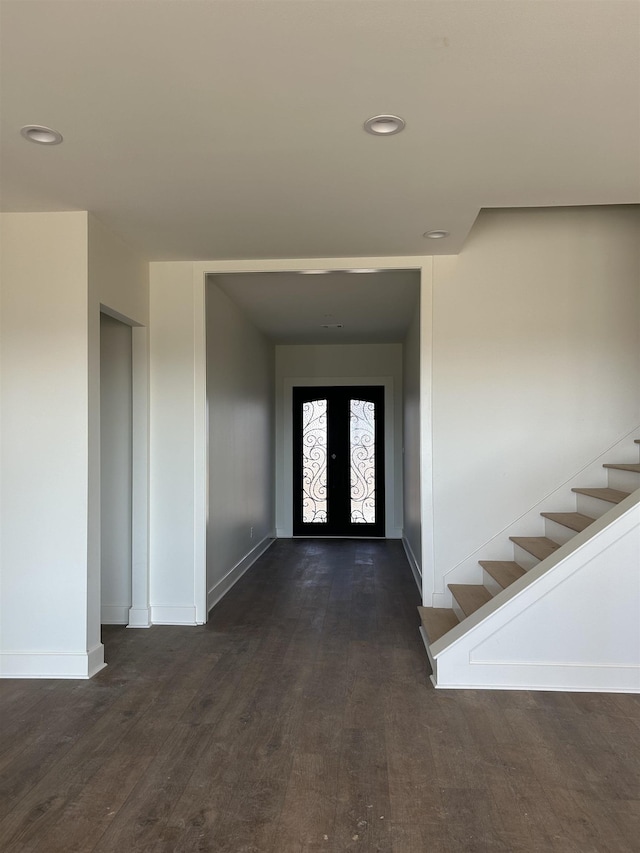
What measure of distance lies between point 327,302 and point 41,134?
3.49 meters

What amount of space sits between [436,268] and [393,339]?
12.0 feet

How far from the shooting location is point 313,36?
6.58 feet

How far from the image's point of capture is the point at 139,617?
4.50 metres

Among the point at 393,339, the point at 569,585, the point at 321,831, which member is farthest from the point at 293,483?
the point at 321,831

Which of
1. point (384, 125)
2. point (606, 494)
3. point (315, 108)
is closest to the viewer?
point (315, 108)

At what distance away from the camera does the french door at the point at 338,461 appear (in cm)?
859

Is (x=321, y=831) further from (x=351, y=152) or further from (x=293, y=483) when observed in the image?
(x=293, y=483)

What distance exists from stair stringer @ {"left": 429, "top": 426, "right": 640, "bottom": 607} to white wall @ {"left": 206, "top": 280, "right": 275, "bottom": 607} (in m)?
1.80

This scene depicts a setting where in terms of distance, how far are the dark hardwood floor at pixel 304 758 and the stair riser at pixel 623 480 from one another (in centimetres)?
127

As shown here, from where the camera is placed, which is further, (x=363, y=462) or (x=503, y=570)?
(x=363, y=462)

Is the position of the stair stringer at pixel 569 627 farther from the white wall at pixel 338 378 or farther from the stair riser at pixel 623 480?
the white wall at pixel 338 378

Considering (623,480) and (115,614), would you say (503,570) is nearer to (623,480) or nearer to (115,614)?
(623,480)

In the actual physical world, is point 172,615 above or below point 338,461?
below

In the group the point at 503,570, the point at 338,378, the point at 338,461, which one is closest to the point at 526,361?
the point at 503,570
